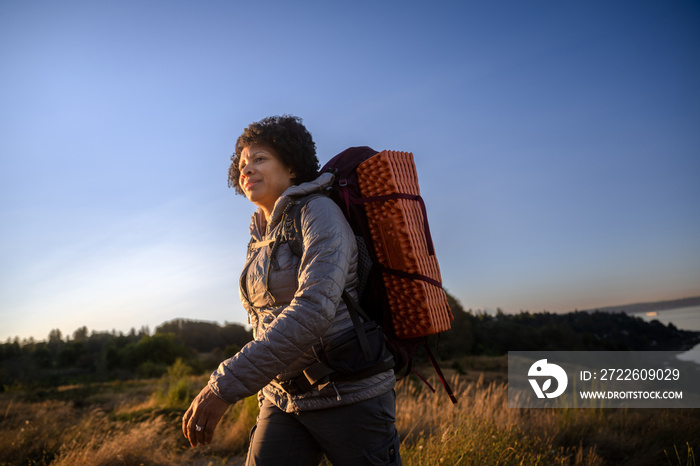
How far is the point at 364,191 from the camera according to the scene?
77.5 inches

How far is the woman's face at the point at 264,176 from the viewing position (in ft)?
6.91

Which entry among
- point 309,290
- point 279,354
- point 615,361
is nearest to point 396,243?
point 309,290

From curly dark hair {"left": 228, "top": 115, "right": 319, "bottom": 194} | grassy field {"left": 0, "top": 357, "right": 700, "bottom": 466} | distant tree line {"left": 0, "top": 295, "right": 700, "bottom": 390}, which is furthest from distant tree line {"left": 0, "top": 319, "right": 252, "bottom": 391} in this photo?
curly dark hair {"left": 228, "top": 115, "right": 319, "bottom": 194}

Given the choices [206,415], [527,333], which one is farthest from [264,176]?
[527,333]

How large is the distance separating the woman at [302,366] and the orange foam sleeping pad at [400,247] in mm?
169

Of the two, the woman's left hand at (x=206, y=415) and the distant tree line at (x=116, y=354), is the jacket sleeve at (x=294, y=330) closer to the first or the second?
the woman's left hand at (x=206, y=415)

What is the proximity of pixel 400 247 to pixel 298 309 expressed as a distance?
0.58m

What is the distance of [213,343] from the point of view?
151ft

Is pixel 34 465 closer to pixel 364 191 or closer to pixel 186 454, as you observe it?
pixel 186 454

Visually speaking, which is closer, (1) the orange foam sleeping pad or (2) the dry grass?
(1) the orange foam sleeping pad

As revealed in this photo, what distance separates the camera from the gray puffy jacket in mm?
1478

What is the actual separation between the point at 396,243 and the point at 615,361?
7.12 meters

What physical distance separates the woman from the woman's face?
240mm

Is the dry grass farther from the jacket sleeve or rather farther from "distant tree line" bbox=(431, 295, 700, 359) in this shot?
"distant tree line" bbox=(431, 295, 700, 359)
